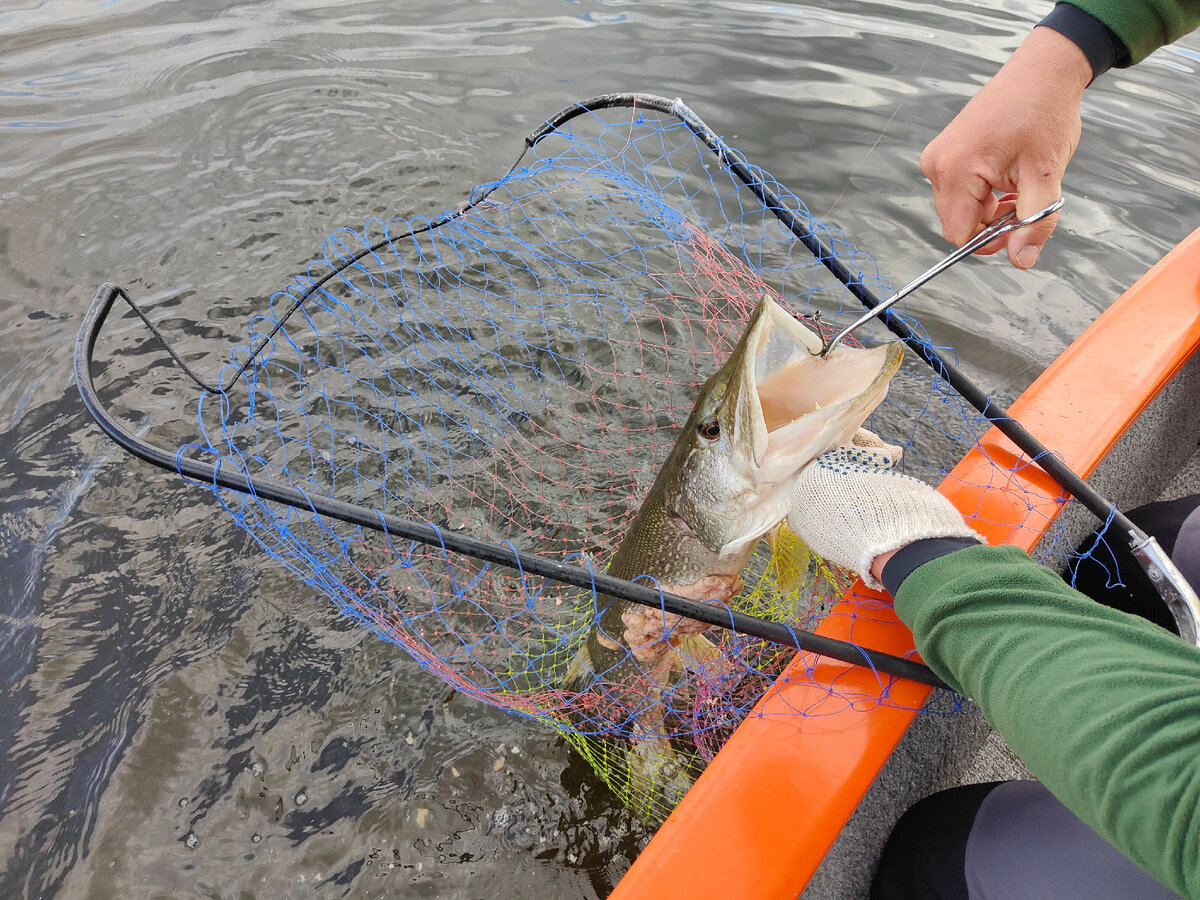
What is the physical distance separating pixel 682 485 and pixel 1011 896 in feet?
3.82

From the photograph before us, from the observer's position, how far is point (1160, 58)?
252 inches

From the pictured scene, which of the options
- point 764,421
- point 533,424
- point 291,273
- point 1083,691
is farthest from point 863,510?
point 291,273

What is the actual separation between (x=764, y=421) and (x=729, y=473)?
191 millimetres

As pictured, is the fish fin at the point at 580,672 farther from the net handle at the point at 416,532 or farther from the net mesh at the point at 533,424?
the net handle at the point at 416,532

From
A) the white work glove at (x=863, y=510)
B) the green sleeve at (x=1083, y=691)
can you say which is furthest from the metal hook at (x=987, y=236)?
the green sleeve at (x=1083, y=691)

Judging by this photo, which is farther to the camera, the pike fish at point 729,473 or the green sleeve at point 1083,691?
the pike fish at point 729,473

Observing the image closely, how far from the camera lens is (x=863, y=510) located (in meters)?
1.66

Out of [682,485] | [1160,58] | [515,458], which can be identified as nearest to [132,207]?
[515,458]

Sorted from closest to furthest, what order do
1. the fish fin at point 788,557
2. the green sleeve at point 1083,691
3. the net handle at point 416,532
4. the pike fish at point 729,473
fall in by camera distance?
the green sleeve at point 1083,691 → the net handle at point 416,532 → the pike fish at point 729,473 → the fish fin at point 788,557

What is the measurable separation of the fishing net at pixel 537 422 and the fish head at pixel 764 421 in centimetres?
40

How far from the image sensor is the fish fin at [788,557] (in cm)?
225

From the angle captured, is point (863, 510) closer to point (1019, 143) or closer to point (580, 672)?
point (1019, 143)

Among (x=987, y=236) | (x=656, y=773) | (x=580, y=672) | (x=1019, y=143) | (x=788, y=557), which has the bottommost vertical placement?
(x=656, y=773)

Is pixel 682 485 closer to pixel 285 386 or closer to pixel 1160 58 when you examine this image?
pixel 285 386
